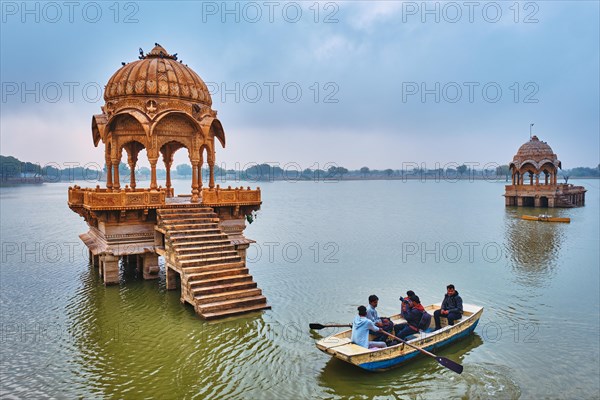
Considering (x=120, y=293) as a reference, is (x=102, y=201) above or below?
above

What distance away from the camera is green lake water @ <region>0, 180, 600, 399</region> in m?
9.48

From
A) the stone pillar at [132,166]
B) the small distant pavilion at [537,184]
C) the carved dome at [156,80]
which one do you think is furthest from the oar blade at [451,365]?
the small distant pavilion at [537,184]

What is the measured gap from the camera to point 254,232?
35.3 meters

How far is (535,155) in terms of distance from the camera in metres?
53.7

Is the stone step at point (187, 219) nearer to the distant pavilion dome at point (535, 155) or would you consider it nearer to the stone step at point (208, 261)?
the stone step at point (208, 261)

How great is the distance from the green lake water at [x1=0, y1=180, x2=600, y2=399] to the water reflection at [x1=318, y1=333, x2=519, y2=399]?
0.04 metres

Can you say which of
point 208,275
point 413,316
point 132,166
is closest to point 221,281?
point 208,275

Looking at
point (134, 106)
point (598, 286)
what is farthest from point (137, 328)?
point (598, 286)

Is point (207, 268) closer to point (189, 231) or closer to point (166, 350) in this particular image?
point (189, 231)

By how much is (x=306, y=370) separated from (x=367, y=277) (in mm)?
9408

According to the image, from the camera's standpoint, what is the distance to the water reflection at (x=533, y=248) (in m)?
19.3

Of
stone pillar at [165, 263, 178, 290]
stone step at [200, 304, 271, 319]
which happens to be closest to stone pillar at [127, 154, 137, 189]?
stone pillar at [165, 263, 178, 290]

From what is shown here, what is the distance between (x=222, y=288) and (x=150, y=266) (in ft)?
17.6

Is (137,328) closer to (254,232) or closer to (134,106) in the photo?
(134,106)
